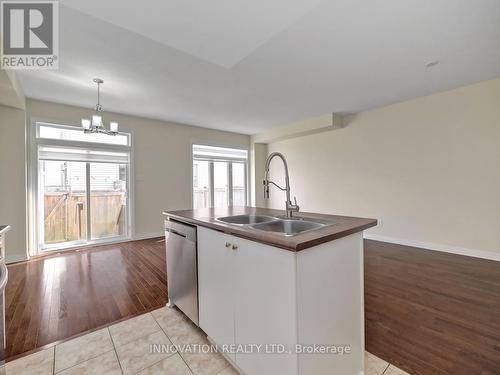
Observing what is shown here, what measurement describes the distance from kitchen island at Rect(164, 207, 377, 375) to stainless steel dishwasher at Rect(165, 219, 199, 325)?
0.73 ft

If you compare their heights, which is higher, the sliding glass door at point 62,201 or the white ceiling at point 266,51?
the white ceiling at point 266,51

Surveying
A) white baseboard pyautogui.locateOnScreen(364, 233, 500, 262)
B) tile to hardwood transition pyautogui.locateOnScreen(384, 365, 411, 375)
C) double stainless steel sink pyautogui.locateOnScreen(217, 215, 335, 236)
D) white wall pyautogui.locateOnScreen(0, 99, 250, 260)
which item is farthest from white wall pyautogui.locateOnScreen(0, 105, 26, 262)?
white baseboard pyautogui.locateOnScreen(364, 233, 500, 262)

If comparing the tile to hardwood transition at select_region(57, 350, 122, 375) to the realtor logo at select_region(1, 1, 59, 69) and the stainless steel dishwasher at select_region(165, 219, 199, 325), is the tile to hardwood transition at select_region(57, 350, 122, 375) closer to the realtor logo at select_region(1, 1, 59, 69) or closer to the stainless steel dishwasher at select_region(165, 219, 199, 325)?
the stainless steel dishwasher at select_region(165, 219, 199, 325)

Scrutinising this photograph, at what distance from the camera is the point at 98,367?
4.48 ft

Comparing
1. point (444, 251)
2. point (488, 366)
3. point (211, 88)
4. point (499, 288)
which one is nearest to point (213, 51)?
point (211, 88)

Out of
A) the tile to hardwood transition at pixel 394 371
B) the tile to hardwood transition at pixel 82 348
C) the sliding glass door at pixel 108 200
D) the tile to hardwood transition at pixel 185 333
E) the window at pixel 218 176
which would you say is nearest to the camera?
the tile to hardwood transition at pixel 394 371

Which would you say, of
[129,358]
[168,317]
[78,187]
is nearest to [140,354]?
[129,358]

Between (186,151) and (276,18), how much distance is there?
392 centimetres

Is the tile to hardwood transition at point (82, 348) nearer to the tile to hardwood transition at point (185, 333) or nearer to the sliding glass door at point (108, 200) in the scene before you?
the tile to hardwood transition at point (185, 333)

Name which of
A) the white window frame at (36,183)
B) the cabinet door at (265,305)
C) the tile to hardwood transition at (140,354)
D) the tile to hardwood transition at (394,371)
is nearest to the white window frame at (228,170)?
the white window frame at (36,183)

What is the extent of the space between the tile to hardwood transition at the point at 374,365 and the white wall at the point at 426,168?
318 centimetres

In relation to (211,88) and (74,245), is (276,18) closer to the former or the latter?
(211,88)

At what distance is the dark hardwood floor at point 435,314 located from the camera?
4.54ft

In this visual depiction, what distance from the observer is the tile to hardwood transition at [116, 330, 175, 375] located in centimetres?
137
